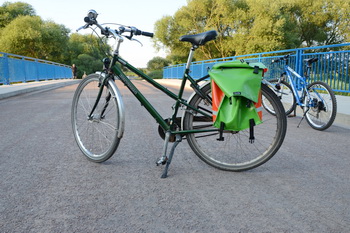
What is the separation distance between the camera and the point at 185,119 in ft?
10.3

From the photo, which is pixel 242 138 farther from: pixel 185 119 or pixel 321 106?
pixel 321 106

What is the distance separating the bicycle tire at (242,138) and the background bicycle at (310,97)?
220 centimetres

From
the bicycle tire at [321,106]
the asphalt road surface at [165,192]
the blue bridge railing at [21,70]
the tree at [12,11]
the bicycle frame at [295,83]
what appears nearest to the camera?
the asphalt road surface at [165,192]

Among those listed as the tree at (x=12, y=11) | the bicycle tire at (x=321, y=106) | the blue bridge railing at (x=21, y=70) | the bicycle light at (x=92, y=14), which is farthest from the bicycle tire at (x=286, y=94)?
the tree at (x=12, y=11)

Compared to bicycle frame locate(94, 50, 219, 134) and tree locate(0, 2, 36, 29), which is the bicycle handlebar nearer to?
bicycle frame locate(94, 50, 219, 134)

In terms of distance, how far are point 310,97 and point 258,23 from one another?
32544 mm

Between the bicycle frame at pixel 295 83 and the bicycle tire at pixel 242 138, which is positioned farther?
the bicycle frame at pixel 295 83

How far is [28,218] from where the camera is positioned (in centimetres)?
207

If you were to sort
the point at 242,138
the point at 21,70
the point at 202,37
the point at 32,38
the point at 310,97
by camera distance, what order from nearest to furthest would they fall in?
the point at 202,37, the point at 242,138, the point at 310,97, the point at 21,70, the point at 32,38

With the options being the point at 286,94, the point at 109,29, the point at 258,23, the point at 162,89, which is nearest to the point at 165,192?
the point at 162,89

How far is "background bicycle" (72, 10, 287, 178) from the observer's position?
117 inches

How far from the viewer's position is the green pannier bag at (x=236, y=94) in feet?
9.02

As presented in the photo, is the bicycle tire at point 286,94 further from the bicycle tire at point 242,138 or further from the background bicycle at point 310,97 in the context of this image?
the bicycle tire at point 242,138

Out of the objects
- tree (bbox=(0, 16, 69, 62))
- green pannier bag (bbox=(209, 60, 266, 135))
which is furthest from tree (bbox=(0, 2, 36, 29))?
green pannier bag (bbox=(209, 60, 266, 135))
